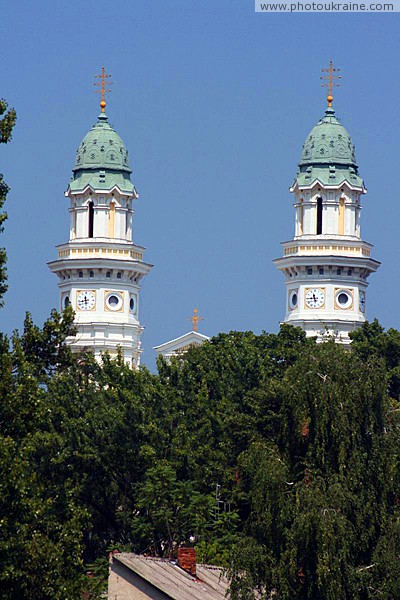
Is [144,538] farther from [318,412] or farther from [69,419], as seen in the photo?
[318,412]

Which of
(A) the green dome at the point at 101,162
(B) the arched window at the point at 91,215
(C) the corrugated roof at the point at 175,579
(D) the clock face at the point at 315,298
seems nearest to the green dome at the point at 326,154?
(D) the clock face at the point at 315,298

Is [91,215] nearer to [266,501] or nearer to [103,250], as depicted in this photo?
[103,250]

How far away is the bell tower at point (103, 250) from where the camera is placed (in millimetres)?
149875

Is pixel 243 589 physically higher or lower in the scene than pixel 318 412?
lower

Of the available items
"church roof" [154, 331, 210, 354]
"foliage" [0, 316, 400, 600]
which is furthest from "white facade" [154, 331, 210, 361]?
"foliage" [0, 316, 400, 600]

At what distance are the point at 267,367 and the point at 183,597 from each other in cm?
4169

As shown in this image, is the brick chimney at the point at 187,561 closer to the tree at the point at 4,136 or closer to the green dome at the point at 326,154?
the tree at the point at 4,136

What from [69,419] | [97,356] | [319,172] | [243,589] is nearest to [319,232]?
[319,172]

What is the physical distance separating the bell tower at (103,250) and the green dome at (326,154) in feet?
32.7

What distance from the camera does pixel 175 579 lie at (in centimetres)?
6388

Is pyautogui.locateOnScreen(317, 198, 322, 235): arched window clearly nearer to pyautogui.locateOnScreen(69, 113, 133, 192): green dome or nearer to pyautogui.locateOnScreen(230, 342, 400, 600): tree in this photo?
pyautogui.locateOnScreen(69, 113, 133, 192): green dome

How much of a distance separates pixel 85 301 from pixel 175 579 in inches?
3406

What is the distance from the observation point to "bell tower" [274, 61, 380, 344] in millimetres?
146625

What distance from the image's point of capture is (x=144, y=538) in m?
82.8
